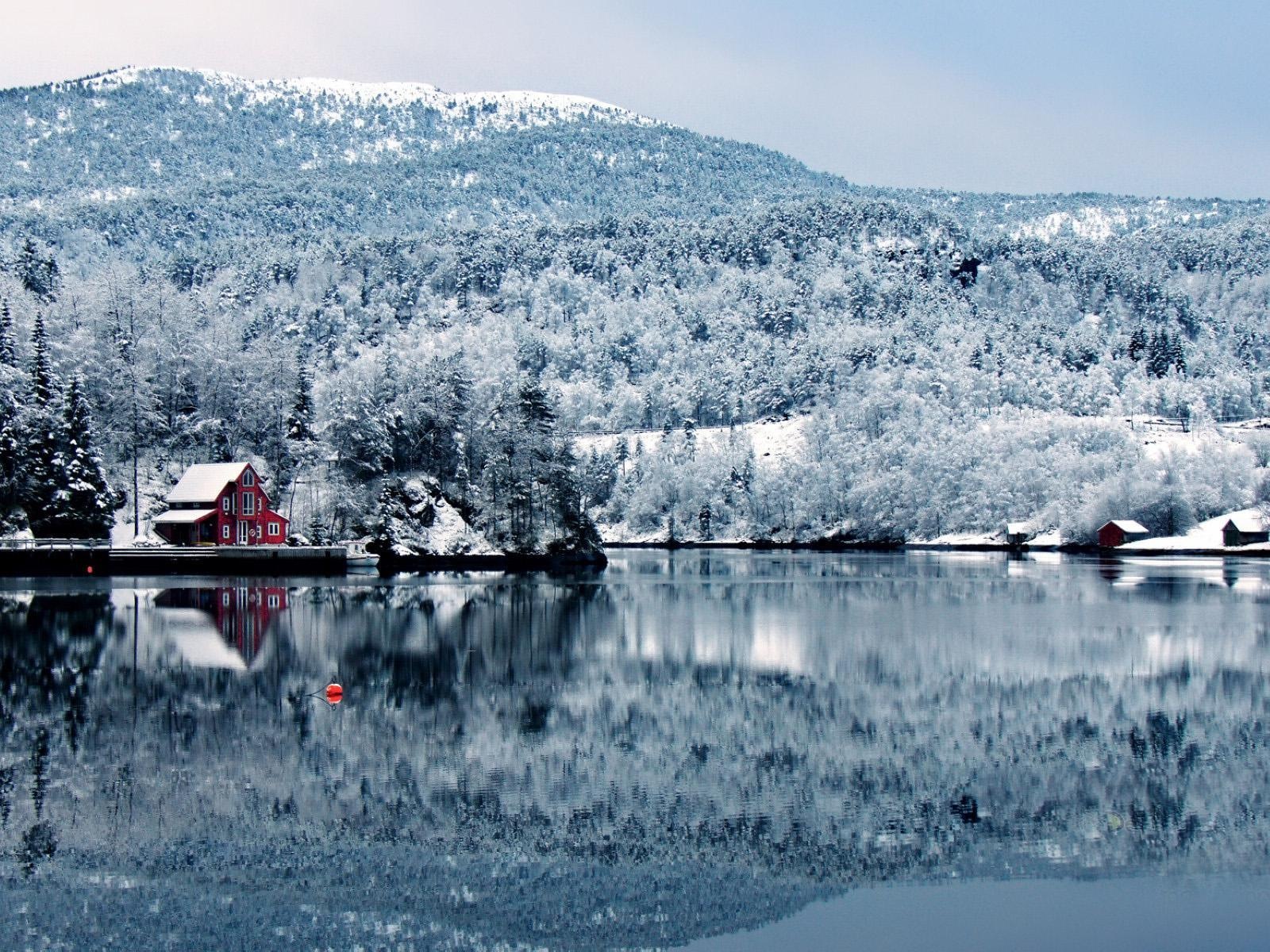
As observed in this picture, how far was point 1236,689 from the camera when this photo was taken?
32.9 metres

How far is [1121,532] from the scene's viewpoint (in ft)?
427

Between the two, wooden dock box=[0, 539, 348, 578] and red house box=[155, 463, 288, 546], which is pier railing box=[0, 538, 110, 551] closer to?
wooden dock box=[0, 539, 348, 578]

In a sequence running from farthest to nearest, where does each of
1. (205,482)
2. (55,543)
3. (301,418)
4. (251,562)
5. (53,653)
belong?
(301,418) < (205,482) < (251,562) < (55,543) < (53,653)

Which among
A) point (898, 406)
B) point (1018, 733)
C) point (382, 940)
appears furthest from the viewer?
point (898, 406)

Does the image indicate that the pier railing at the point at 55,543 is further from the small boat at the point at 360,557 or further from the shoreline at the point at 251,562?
the small boat at the point at 360,557

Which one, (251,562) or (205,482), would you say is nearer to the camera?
(251,562)

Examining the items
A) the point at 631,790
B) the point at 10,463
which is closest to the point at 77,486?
the point at 10,463

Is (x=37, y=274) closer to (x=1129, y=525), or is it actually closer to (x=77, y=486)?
(x=77, y=486)

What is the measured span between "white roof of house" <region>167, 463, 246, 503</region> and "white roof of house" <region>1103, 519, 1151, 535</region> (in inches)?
3182

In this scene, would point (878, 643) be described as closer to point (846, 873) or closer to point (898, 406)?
point (846, 873)

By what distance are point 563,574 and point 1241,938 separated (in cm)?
7032

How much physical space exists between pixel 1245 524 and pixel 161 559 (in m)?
91.3

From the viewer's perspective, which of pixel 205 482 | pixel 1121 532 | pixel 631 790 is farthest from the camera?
pixel 1121 532

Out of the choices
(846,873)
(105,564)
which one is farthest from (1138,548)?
(846,873)
